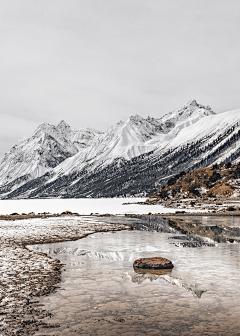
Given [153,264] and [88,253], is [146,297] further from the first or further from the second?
[88,253]

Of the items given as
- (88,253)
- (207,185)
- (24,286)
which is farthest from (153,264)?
(207,185)

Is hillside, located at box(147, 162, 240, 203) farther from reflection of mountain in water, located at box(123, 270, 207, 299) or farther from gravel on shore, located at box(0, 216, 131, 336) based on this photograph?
gravel on shore, located at box(0, 216, 131, 336)

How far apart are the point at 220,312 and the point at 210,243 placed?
51.9 feet

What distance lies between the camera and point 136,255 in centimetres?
2073

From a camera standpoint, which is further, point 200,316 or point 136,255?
point 136,255

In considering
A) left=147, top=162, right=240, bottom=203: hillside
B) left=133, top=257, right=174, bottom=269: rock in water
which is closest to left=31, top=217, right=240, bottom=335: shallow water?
left=133, top=257, right=174, bottom=269: rock in water

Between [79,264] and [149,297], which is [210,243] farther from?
[149,297]

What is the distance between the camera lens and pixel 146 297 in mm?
11812

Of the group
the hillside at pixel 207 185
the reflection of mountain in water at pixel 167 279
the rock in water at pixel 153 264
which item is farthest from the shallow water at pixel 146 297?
the hillside at pixel 207 185

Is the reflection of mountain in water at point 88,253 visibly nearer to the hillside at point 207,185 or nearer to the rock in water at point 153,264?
the rock in water at point 153,264

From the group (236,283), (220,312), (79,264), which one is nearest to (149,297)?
(220,312)

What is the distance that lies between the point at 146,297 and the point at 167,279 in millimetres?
2992

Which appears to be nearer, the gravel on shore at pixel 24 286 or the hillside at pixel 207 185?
the gravel on shore at pixel 24 286

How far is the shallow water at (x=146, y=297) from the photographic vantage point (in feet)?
29.7
